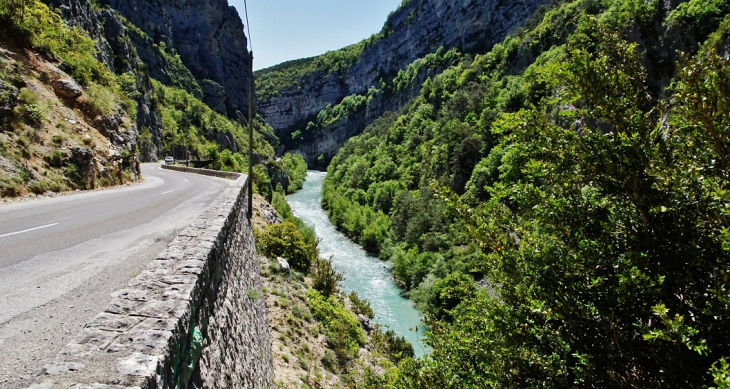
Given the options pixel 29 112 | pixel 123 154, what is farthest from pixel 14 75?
pixel 123 154

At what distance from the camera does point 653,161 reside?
325 cm

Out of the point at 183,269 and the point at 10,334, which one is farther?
the point at 183,269

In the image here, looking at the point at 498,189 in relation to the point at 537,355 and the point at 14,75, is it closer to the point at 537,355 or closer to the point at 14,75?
the point at 537,355

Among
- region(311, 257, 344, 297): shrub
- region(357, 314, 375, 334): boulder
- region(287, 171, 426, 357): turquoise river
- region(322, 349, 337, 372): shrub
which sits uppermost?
region(311, 257, 344, 297): shrub

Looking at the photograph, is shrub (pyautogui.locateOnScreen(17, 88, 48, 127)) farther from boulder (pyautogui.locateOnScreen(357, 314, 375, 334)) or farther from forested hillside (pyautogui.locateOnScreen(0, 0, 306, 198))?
boulder (pyautogui.locateOnScreen(357, 314, 375, 334))

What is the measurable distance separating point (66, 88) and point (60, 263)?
16606 mm

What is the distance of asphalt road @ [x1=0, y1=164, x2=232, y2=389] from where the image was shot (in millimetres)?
3828

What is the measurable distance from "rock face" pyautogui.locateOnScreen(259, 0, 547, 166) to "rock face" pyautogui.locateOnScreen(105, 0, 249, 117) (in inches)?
2133

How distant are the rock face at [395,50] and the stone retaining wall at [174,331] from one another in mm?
102254

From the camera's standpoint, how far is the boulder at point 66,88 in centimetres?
1778

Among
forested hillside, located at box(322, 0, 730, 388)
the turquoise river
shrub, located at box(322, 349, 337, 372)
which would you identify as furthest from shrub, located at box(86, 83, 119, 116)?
forested hillside, located at box(322, 0, 730, 388)

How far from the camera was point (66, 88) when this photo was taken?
18.1 m

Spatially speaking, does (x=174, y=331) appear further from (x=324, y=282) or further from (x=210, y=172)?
(x=210, y=172)

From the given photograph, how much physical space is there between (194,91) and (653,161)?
106 meters
